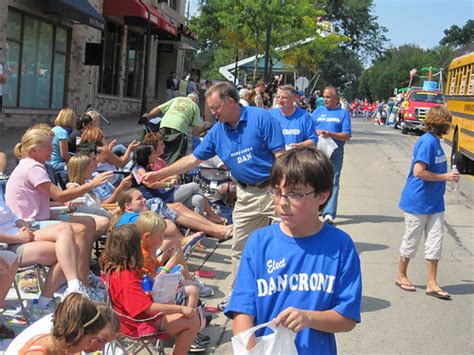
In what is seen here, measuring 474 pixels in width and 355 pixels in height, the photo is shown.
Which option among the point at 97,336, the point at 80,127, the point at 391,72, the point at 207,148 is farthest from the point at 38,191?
the point at 391,72

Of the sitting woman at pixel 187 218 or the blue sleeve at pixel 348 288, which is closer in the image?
the blue sleeve at pixel 348 288

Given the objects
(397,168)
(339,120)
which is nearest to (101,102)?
(397,168)

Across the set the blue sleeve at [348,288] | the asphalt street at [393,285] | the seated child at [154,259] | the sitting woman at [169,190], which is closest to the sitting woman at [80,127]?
the sitting woman at [169,190]

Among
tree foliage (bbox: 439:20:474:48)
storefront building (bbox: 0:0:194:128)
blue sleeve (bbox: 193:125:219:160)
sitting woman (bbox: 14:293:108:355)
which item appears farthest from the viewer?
tree foliage (bbox: 439:20:474:48)

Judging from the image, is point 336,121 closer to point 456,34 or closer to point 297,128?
point 297,128

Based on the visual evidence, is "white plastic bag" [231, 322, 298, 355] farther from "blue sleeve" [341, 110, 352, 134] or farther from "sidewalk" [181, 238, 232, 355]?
"blue sleeve" [341, 110, 352, 134]

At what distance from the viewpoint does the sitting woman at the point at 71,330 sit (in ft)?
9.45

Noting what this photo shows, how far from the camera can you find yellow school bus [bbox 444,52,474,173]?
16172 mm

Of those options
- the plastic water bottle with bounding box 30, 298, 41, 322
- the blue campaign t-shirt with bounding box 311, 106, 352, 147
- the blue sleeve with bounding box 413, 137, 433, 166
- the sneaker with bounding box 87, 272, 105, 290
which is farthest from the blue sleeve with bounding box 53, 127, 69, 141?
the blue sleeve with bounding box 413, 137, 433, 166

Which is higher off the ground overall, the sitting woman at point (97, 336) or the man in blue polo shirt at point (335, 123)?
the man in blue polo shirt at point (335, 123)

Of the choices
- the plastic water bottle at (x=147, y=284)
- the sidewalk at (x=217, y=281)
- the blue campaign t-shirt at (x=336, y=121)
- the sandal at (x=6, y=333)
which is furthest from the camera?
the blue campaign t-shirt at (x=336, y=121)

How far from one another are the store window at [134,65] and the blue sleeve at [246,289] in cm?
2514

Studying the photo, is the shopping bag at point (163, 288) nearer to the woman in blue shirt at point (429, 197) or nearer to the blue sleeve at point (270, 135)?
the blue sleeve at point (270, 135)

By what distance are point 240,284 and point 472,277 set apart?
552cm
